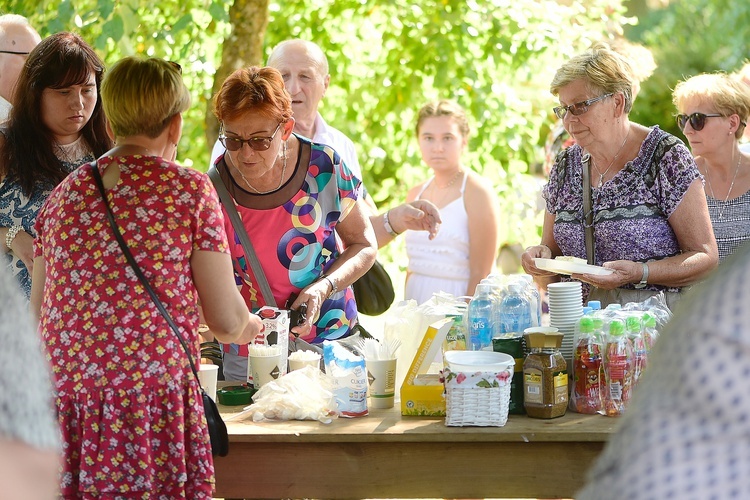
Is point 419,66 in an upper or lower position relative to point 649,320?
upper

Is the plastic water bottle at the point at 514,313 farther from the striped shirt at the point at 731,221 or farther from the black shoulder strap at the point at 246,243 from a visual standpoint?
the striped shirt at the point at 731,221

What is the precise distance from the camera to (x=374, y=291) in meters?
3.73

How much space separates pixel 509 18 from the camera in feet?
22.4

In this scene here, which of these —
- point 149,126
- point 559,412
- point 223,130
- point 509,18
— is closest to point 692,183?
point 559,412

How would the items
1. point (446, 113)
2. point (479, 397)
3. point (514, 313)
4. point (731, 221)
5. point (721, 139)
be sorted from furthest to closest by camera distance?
point (446, 113), point (721, 139), point (731, 221), point (514, 313), point (479, 397)

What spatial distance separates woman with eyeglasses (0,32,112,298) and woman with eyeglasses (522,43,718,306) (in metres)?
1.74

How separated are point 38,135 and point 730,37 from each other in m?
13.3

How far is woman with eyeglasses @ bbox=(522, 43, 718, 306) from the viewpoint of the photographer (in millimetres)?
3262

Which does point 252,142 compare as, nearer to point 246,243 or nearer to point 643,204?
point 246,243

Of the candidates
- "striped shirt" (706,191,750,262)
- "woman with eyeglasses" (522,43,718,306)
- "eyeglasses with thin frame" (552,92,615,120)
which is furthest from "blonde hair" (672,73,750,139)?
"eyeglasses with thin frame" (552,92,615,120)

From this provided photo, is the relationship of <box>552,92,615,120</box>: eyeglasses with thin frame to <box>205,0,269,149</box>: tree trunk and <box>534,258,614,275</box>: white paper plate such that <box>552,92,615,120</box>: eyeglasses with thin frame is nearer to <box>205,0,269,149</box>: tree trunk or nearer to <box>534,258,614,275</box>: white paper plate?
<box>534,258,614,275</box>: white paper plate

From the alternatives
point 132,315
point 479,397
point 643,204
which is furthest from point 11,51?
point 643,204

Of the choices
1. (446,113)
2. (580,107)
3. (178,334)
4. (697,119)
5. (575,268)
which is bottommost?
(178,334)

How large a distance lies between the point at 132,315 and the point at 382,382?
0.97 metres
